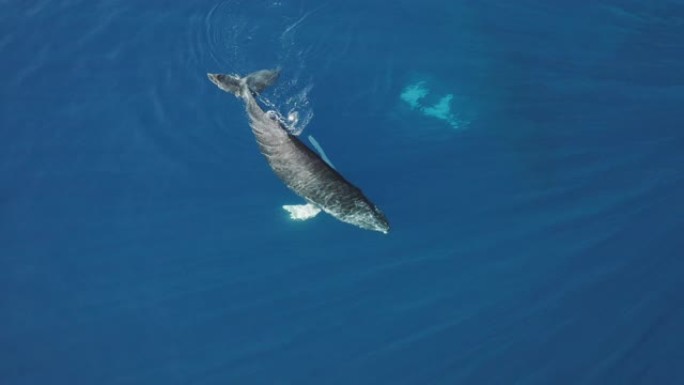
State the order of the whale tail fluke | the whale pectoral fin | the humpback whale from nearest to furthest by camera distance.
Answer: the humpback whale → the whale pectoral fin → the whale tail fluke

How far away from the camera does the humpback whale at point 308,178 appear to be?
6.09 meters

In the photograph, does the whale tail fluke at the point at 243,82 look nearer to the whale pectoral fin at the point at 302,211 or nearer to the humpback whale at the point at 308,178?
the humpback whale at the point at 308,178

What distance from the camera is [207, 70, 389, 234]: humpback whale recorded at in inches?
240

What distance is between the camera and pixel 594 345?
623cm

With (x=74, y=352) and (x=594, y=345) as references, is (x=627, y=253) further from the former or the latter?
(x=74, y=352)

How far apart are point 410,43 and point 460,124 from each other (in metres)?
1.39

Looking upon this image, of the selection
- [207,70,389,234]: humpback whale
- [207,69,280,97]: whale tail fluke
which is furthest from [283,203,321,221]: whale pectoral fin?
[207,69,280,97]: whale tail fluke

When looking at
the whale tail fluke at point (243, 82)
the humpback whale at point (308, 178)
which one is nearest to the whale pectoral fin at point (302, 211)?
the humpback whale at point (308, 178)

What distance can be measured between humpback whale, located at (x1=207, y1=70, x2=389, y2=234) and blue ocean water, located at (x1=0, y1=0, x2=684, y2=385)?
33 cm

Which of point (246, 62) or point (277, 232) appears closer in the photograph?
point (277, 232)

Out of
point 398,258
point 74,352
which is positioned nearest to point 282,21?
point 398,258

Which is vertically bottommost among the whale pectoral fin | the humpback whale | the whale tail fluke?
the whale pectoral fin

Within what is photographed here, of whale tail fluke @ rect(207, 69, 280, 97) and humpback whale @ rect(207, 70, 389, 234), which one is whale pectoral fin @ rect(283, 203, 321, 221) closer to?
humpback whale @ rect(207, 70, 389, 234)

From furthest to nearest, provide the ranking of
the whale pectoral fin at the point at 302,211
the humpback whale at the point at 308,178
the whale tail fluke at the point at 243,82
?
the whale tail fluke at the point at 243,82, the whale pectoral fin at the point at 302,211, the humpback whale at the point at 308,178
